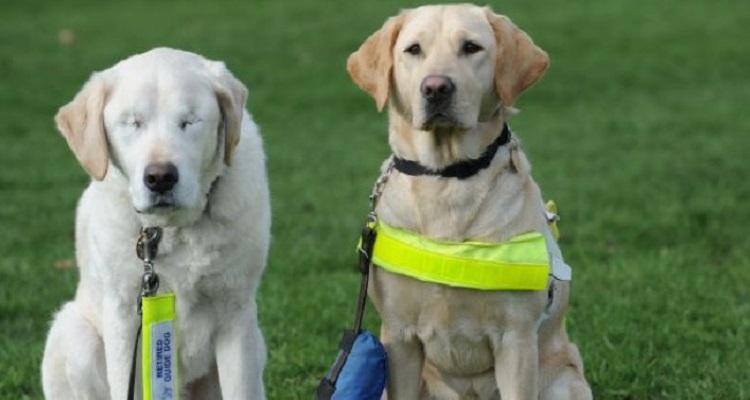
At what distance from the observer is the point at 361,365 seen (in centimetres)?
520

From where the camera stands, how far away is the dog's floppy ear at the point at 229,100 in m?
4.75

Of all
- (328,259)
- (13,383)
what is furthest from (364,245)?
(328,259)

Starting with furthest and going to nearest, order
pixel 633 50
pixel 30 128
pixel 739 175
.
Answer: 1. pixel 633 50
2. pixel 30 128
3. pixel 739 175

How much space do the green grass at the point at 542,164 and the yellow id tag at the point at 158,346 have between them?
1601mm

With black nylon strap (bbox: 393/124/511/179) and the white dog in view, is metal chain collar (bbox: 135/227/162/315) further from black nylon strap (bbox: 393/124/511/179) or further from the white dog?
black nylon strap (bbox: 393/124/511/179)

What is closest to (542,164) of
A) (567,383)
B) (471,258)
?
(567,383)

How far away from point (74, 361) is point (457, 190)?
162 centimetres

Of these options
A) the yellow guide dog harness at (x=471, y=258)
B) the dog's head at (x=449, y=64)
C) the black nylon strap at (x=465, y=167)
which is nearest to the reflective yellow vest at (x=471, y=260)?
the yellow guide dog harness at (x=471, y=258)

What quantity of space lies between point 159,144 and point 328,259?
4.47 m

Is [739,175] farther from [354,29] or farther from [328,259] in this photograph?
[354,29]

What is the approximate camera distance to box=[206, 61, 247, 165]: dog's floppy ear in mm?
4754

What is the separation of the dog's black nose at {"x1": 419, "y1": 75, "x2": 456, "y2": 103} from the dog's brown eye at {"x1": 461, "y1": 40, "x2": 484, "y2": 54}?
177mm

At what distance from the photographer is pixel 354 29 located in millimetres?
21688

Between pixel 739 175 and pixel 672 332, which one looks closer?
pixel 672 332
